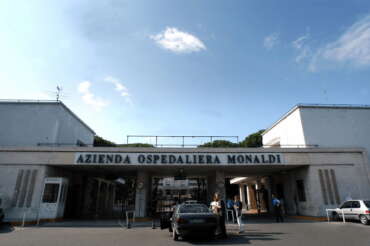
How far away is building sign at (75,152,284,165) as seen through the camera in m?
16.0

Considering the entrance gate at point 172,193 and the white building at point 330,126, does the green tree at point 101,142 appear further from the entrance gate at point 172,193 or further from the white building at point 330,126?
the white building at point 330,126

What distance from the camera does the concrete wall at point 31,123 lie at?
18859 millimetres

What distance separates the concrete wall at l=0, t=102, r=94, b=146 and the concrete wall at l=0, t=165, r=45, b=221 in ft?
11.4

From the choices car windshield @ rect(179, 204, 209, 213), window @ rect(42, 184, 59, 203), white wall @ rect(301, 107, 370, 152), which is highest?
white wall @ rect(301, 107, 370, 152)

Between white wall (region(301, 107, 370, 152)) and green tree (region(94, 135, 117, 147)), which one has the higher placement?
green tree (region(94, 135, 117, 147))

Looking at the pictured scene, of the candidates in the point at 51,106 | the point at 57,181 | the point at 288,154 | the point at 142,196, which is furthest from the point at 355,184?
the point at 51,106

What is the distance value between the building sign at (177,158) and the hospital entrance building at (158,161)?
69 mm

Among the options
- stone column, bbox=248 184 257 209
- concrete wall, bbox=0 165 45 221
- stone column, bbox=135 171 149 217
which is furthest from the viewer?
stone column, bbox=248 184 257 209

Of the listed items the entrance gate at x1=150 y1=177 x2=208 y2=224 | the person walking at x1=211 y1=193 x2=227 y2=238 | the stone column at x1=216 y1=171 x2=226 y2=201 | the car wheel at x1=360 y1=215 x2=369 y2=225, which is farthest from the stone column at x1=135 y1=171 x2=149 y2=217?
the car wheel at x1=360 y1=215 x2=369 y2=225

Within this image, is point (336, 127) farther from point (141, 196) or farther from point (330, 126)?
point (141, 196)

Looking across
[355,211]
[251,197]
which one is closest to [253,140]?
[251,197]

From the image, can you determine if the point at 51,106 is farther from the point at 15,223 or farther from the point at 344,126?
the point at 344,126

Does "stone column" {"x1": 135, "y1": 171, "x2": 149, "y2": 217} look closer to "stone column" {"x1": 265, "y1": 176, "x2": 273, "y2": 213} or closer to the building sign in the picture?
the building sign

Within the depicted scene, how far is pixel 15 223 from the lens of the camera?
556 inches
